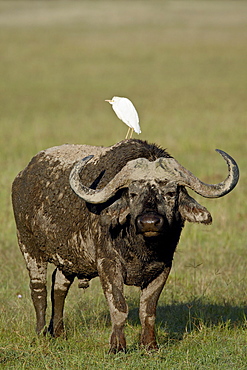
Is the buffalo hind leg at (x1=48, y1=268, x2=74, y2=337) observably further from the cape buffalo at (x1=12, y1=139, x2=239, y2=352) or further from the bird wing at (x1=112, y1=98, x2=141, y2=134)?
the bird wing at (x1=112, y1=98, x2=141, y2=134)

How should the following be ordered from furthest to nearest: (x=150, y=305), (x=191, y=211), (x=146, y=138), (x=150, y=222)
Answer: (x=146, y=138) < (x=150, y=305) < (x=191, y=211) < (x=150, y=222)

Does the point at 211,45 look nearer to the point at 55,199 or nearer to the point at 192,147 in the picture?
the point at 192,147

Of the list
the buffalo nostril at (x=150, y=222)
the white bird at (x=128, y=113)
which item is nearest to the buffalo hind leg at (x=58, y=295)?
the white bird at (x=128, y=113)

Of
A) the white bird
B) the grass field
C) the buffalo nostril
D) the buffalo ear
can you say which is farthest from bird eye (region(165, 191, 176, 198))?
the white bird

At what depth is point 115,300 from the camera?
5.64 meters

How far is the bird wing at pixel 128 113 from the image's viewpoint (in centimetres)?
743

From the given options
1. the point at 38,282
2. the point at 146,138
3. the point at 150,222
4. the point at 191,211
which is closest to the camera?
the point at 150,222

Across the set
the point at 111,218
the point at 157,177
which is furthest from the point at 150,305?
the point at 157,177

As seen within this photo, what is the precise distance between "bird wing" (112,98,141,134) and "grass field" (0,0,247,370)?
182 cm

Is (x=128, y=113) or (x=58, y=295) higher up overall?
(x=128, y=113)

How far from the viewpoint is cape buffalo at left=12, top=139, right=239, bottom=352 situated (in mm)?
5422

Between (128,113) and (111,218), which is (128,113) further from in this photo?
(111,218)

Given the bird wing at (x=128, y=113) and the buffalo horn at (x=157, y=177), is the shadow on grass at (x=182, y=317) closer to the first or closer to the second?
the buffalo horn at (x=157, y=177)

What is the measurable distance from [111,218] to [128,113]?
210 centimetres
